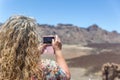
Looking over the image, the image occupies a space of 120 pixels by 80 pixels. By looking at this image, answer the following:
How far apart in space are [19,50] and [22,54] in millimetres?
45

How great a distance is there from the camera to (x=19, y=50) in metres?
4.18

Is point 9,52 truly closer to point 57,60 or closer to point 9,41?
point 9,41

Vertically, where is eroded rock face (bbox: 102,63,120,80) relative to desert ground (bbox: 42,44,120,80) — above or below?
above

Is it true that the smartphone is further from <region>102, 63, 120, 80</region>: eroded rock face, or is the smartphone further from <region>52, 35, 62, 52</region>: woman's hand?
<region>102, 63, 120, 80</region>: eroded rock face

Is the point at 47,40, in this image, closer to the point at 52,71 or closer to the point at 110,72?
the point at 52,71

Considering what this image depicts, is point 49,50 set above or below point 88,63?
above

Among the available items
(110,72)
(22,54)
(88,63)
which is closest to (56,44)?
(22,54)

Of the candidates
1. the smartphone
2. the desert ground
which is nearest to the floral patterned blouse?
the smartphone

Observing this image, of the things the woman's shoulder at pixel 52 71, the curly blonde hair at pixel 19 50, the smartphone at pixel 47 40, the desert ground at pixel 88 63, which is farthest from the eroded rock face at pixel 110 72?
the curly blonde hair at pixel 19 50

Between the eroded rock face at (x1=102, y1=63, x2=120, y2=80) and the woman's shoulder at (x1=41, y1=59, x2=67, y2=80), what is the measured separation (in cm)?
2083

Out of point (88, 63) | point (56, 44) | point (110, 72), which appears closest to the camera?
point (56, 44)

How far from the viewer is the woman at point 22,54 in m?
4.12

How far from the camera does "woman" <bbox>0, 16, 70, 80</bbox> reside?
412 centimetres

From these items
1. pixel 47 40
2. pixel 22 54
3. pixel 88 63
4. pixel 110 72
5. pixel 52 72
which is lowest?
pixel 88 63
